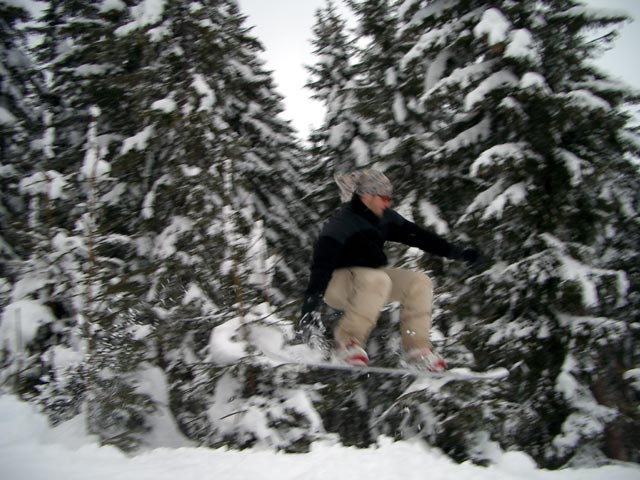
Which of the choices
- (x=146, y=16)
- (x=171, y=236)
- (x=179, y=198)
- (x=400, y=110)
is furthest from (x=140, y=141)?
(x=400, y=110)

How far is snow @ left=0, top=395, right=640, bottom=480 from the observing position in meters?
3.16

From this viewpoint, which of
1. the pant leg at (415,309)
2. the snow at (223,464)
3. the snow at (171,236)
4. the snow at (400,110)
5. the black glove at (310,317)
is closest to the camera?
the snow at (223,464)

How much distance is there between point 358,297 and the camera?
4.95 metres

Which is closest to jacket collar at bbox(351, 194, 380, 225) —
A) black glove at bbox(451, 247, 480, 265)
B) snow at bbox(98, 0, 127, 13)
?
black glove at bbox(451, 247, 480, 265)

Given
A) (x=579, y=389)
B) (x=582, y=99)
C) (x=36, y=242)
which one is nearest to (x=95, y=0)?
(x=36, y=242)

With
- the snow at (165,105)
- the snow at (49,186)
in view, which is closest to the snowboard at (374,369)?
the snow at (49,186)

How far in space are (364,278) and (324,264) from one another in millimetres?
496

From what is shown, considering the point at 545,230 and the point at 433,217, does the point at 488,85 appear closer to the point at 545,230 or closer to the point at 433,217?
the point at 545,230

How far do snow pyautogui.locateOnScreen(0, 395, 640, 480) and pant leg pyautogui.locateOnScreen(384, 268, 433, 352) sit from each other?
1.44 m

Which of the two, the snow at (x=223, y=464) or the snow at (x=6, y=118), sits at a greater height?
the snow at (x=6, y=118)

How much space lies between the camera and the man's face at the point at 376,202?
16.4 feet

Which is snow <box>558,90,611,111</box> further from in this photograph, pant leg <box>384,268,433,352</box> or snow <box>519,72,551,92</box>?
pant leg <box>384,268,433,352</box>

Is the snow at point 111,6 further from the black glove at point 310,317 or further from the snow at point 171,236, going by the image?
the black glove at point 310,317

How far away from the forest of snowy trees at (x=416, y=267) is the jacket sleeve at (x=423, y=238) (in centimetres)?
201
